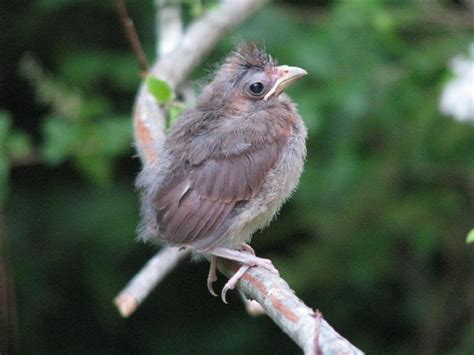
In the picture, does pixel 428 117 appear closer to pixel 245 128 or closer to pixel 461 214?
pixel 461 214

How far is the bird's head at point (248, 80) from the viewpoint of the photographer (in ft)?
13.0

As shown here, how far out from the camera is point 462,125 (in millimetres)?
5652

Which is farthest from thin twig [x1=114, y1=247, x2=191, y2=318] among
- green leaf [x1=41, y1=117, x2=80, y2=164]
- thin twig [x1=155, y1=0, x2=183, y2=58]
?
green leaf [x1=41, y1=117, x2=80, y2=164]

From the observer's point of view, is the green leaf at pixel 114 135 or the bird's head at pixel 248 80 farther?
the green leaf at pixel 114 135

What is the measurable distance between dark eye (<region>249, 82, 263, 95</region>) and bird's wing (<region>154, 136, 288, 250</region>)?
32cm

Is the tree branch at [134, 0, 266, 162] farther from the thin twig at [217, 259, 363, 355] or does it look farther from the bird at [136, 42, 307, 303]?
the thin twig at [217, 259, 363, 355]

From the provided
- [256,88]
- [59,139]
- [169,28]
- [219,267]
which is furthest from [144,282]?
[59,139]

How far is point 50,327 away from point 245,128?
341 cm

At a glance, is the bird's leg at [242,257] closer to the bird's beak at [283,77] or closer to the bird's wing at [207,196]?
the bird's wing at [207,196]

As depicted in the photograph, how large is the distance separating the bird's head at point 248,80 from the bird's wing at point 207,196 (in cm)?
29

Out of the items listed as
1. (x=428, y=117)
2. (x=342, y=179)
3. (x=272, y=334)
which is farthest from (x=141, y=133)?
(x=272, y=334)

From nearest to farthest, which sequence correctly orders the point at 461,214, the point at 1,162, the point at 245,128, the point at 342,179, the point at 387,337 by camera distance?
the point at 245,128 < the point at 1,162 < the point at 342,179 < the point at 461,214 < the point at 387,337

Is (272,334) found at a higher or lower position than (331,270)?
lower

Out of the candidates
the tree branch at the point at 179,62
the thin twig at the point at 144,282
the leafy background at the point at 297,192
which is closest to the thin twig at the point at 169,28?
the tree branch at the point at 179,62
